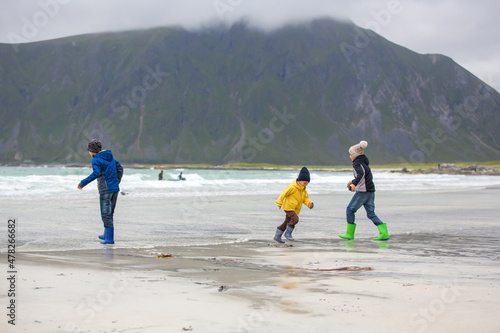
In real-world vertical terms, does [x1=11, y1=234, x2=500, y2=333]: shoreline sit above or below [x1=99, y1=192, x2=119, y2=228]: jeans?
below

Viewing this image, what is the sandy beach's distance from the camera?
5012mm

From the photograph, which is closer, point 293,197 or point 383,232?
point 383,232

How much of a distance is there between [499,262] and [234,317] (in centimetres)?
525

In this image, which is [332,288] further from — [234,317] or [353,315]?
[234,317]

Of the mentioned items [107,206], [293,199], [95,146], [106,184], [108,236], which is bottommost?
[108,236]

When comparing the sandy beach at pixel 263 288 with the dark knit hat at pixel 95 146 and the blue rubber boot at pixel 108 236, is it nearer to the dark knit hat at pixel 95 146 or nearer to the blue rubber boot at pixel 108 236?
the blue rubber boot at pixel 108 236

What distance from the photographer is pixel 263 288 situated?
6.54 m

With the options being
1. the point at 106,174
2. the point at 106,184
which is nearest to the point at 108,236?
the point at 106,184

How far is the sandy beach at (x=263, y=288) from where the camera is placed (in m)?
5.01

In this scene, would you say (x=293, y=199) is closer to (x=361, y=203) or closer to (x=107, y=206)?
(x=361, y=203)

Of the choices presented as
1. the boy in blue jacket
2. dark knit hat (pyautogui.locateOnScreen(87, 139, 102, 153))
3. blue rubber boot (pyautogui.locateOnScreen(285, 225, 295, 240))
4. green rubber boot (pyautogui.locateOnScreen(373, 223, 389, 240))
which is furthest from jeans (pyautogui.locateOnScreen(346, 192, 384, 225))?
dark knit hat (pyautogui.locateOnScreen(87, 139, 102, 153))

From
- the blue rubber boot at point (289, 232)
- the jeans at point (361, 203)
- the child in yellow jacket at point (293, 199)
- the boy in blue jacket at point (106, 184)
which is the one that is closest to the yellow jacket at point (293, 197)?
the child in yellow jacket at point (293, 199)

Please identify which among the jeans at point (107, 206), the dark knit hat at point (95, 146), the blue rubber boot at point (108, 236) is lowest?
the blue rubber boot at point (108, 236)

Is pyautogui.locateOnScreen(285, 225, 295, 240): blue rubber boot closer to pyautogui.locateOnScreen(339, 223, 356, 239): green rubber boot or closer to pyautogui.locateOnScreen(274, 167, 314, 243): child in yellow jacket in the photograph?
pyautogui.locateOnScreen(274, 167, 314, 243): child in yellow jacket
